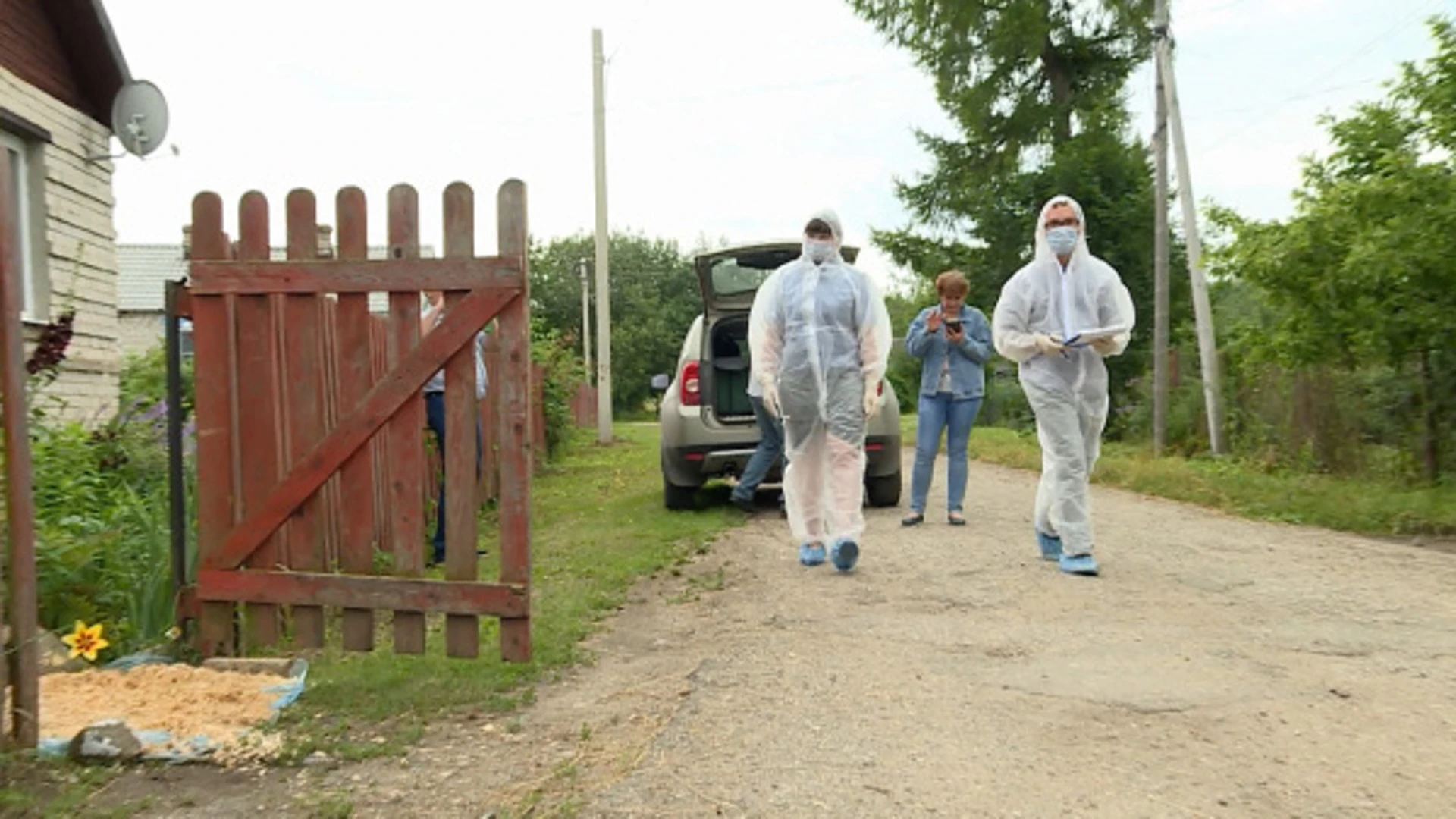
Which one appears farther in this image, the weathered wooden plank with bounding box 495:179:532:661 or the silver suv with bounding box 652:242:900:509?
the silver suv with bounding box 652:242:900:509

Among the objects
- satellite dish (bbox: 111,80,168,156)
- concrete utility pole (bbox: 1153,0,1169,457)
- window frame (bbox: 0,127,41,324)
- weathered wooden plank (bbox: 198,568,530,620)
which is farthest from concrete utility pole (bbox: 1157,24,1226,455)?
weathered wooden plank (bbox: 198,568,530,620)

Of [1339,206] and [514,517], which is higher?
[1339,206]

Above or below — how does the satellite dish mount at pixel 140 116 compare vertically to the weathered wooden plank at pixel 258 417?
above

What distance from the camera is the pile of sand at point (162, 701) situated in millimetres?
3621

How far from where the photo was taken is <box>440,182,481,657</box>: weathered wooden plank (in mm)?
4227

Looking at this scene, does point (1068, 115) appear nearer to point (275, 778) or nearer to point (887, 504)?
point (887, 504)

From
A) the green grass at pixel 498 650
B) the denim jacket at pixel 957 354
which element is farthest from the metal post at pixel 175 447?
the denim jacket at pixel 957 354

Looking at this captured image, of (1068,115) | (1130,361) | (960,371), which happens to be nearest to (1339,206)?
(960,371)

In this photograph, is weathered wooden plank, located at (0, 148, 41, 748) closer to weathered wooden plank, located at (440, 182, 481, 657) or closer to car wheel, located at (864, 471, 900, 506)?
weathered wooden plank, located at (440, 182, 481, 657)

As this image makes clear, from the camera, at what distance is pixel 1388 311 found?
382 inches

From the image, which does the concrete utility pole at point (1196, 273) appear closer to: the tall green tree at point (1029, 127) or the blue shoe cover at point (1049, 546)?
the tall green tree at point (1029, 127)

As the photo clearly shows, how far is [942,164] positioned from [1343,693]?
25.2 m

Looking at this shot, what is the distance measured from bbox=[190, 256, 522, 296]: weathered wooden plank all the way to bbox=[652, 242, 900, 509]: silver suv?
4.81m

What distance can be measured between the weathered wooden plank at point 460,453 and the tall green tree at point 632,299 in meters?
57.2
